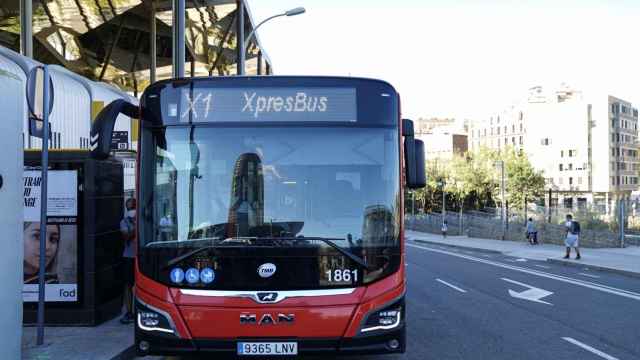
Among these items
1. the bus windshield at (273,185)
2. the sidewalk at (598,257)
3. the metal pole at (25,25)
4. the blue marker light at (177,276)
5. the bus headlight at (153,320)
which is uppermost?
the metal pole at (25,25)

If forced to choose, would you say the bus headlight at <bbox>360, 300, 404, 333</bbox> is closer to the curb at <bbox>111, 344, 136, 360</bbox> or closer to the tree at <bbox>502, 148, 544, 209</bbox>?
the curb at <bbox>111, 344, 136, 360</bbox>

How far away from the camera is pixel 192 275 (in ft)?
20.9

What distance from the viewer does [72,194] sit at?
9.67 metres

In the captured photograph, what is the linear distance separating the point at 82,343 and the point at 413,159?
459cm

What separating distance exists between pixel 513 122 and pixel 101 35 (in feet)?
450

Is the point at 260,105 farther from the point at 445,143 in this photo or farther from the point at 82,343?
the point at 445,143

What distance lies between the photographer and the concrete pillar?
5.96 m

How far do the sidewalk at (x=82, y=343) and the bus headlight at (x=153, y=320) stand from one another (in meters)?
1.18

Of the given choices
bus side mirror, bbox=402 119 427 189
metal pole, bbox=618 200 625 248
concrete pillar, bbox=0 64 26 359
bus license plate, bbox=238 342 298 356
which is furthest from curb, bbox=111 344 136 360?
metal pole, bbox=618 200 625 248

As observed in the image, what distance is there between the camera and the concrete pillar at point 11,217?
19.5ft

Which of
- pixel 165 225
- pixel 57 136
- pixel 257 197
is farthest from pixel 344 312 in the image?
pixel 57 136

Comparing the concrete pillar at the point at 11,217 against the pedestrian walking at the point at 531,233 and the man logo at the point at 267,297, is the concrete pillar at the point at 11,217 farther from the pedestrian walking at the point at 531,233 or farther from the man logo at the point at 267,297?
the pedestrian walking at the point at 531,233

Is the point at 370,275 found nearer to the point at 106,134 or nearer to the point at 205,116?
the point at 205,116

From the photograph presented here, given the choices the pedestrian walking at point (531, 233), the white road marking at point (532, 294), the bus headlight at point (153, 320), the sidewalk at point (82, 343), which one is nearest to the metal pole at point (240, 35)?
the pedestrian walking at point (531, 233)
